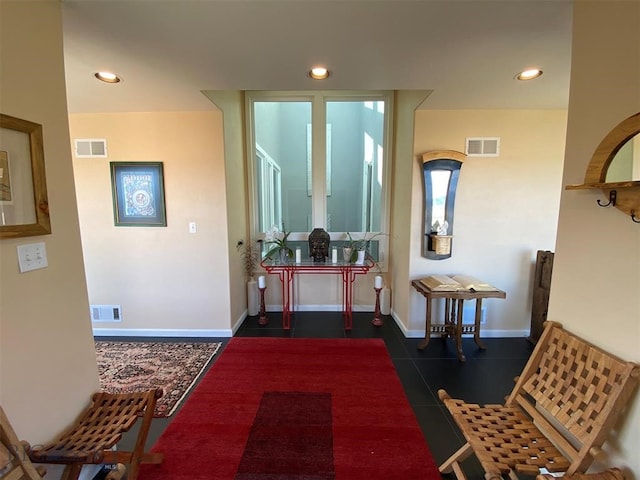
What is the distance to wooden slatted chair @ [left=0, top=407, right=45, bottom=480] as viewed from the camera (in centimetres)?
98

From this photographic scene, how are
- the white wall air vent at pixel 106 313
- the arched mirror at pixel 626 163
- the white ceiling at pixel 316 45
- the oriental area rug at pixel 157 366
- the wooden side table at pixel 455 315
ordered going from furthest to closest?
the white wall air vent at pixel 106 313 → the wooden side table at pixel 455 315 → the oriental area rug at pixel 157 366 → the white ceiling at pixel 316 45 → the arched mirror at pixel 626 163

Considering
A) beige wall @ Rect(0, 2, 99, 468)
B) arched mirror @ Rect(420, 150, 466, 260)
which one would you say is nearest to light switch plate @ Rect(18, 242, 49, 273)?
beige wall @ Rect(0, 2, 99, 468)

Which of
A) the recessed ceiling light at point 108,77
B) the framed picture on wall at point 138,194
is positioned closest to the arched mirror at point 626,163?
the recessed ceiling light at point 108,77

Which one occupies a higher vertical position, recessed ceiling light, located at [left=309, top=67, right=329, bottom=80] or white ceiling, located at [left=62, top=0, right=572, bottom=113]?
recessed ceiling light, located at [left=309, top=67, right=329, bottom=80]

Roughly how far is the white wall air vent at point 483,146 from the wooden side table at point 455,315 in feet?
4.56

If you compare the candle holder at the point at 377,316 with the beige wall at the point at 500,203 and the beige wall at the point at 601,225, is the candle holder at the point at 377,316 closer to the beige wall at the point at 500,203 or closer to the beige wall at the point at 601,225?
the beige wall at the point at 500,203

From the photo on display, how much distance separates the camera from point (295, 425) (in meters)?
1.90

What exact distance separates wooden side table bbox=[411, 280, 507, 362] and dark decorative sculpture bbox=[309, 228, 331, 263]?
111 cm

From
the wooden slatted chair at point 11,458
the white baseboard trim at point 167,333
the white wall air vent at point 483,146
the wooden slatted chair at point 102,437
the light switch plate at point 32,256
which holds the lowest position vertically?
the white baseboard trim at point 167,333

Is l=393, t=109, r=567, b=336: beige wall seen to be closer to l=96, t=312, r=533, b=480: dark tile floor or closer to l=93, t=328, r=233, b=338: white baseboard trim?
l=96, t=312, r=533, b=480: dark tile floor

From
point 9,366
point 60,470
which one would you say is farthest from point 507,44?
point 60,470

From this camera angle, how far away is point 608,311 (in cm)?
115

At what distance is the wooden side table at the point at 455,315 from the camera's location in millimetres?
2686

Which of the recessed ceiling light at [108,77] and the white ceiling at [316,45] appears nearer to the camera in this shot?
the white ceiling at [316,45]
